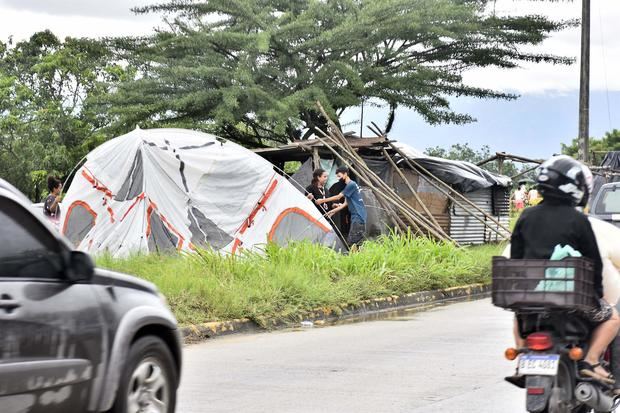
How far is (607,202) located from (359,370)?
8.94 meters

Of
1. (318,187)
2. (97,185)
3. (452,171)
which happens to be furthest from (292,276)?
(452,171)

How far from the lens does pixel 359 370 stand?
9727mm

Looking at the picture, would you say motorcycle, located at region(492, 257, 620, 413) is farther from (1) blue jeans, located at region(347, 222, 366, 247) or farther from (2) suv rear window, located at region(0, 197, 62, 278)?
(1) blue jeans, located at region(347, 222, 366, 247)

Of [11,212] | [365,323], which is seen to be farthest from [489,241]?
[11,212]

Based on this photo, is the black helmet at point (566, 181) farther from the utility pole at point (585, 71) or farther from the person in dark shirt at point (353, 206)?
the utility pole at point (585, 71)

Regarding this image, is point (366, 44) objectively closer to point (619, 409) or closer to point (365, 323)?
point (365, 323)

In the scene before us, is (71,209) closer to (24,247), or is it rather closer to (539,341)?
(24,247)

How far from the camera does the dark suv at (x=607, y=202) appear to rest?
55.9 ft

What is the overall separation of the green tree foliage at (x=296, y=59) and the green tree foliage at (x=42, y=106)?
12026 mm

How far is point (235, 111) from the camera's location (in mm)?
26094

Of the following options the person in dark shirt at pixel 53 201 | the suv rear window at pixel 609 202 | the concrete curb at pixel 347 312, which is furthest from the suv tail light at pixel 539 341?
the person in dark shirt at pixel 53 201

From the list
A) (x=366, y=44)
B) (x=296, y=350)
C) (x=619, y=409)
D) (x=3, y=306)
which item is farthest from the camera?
(x=366, y=44)

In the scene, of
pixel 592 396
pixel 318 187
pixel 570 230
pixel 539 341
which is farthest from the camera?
pixel 318 187

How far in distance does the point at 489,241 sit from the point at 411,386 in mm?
17091
